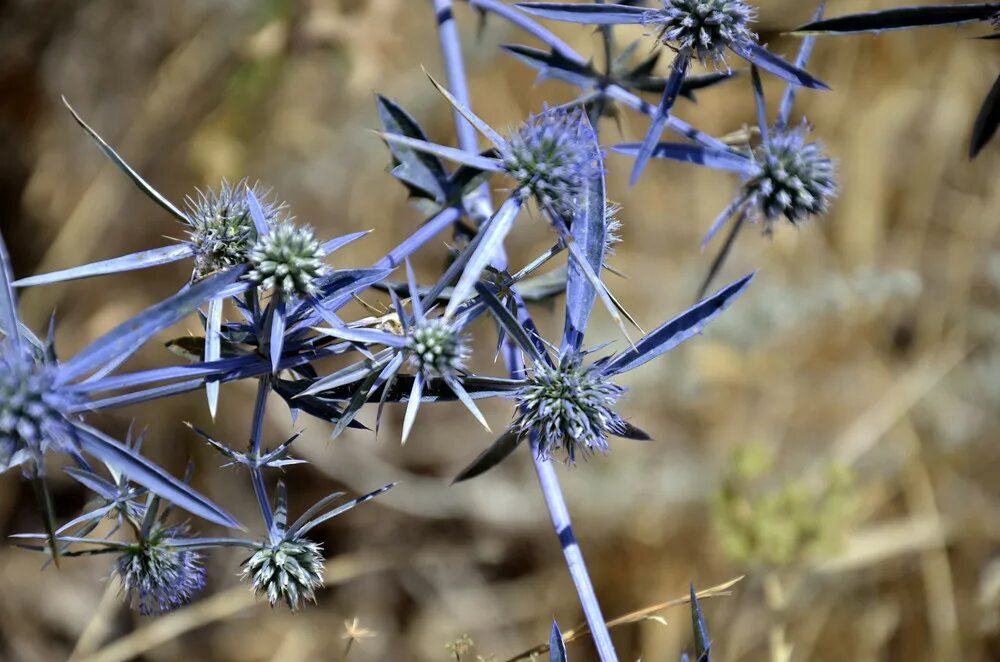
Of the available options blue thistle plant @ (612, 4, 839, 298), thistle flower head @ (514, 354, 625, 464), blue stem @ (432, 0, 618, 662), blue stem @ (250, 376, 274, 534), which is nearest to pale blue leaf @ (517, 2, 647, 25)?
blue thistle plant @ (612, 4, 839, 298)

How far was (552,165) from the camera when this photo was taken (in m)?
0.78

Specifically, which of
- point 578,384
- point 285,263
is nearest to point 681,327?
point 578,384

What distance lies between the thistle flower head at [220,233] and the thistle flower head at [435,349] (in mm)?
206

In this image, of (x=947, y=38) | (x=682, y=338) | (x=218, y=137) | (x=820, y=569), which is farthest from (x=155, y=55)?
(x=947, y=38)

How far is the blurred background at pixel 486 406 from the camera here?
7.50 feet

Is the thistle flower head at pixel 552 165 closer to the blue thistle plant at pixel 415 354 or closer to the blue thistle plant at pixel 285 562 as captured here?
the blue thistle plant at pixel 415 354

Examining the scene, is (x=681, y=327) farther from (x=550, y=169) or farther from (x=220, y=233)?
(x=220, y=233)

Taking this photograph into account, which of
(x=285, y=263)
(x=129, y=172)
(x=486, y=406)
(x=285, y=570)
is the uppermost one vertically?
(x=486, y=406)

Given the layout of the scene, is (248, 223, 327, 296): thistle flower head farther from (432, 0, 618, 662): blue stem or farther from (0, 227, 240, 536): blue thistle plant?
(432, 0, 618, 662): blue stem

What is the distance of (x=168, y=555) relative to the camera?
2.75ft

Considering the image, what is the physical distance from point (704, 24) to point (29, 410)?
2.55 feet

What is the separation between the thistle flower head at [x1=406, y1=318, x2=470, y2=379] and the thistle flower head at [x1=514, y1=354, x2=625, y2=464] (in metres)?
0.11

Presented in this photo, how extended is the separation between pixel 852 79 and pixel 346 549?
2.28 metres

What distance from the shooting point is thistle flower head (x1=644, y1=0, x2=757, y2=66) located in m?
0.89
